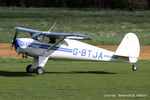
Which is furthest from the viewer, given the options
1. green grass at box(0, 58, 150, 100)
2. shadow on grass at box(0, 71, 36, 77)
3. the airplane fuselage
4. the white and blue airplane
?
the airplane fuselage

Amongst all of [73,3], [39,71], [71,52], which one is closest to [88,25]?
[71,52]

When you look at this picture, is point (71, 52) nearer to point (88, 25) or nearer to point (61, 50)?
point (61, 50)

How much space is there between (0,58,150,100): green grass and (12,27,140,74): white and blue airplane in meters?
0.75

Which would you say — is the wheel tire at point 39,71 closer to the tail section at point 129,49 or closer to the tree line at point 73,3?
the tail section at point 129,49

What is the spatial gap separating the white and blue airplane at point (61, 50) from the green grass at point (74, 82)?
2.47ft

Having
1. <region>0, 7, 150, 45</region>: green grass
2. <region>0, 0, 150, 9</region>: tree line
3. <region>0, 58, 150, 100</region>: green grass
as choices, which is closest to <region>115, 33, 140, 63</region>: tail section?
<region>0, 58, 150, 100</region>: green grass

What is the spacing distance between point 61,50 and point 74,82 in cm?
326

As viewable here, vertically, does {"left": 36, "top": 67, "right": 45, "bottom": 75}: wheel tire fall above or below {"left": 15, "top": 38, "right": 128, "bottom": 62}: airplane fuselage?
below

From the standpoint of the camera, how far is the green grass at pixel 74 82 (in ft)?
46.4

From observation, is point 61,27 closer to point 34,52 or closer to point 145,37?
point 145,37

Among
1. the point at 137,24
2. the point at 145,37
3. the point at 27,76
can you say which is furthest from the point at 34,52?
the point at 137,24

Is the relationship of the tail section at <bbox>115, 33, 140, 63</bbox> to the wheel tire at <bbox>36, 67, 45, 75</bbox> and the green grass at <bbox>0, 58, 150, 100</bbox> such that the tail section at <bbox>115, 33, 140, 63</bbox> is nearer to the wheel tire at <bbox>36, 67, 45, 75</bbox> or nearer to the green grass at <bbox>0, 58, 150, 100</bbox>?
the green grass at <bbox>0, 58, 150, 100</bbox>

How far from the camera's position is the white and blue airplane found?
63.9 feet

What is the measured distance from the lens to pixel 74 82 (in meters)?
17.1
